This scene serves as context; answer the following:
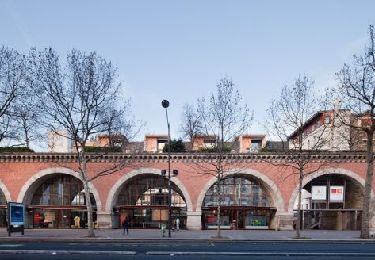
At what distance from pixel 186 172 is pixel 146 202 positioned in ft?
18.9

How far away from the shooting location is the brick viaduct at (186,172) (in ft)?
158

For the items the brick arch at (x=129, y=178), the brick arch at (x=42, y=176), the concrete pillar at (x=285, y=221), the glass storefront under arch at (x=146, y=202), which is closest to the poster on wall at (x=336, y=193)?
the concrete pillar at (x=285, y=221)

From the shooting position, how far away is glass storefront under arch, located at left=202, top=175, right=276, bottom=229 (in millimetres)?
50625

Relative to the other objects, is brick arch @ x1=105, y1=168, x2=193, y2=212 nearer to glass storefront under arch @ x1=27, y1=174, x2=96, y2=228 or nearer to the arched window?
glass storefront under arch @ x1=27, y1=174, x2=96, y2=228

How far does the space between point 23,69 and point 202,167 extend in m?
19.1

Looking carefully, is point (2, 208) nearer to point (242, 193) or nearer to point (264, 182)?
point (242, 193)

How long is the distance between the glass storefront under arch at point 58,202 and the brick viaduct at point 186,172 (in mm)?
2070

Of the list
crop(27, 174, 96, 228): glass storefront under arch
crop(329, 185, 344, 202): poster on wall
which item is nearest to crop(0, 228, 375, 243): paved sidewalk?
crop(329, 185, 344, 202): poster on wall

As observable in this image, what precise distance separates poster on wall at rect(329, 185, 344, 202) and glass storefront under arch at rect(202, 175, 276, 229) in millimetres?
6017

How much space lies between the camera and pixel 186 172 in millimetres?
48906

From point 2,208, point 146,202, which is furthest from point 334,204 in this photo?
point 2,208

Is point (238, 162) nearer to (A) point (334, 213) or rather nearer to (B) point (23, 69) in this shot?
(A) point (334, 213)

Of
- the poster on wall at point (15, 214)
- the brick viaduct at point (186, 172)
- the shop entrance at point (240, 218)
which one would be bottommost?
the shop entrance at point (240, 218)

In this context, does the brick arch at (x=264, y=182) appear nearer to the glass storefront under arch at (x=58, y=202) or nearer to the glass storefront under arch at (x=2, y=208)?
the glass storefront under arch at (x=58, y=202)
